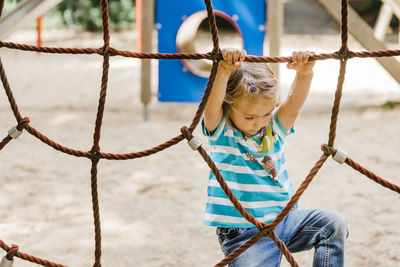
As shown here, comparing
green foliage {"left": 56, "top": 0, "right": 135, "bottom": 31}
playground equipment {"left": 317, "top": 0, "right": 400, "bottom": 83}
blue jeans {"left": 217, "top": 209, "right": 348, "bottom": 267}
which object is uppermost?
→ green foliage {"left": 56, "top": 0, "right": 135, "bottom": 31}

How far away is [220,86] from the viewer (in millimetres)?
1164

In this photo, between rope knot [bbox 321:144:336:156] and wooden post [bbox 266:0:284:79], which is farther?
wooden post [bbox 266:0:284:79]

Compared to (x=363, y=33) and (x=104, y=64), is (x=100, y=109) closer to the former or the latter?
(x=104, y=64)

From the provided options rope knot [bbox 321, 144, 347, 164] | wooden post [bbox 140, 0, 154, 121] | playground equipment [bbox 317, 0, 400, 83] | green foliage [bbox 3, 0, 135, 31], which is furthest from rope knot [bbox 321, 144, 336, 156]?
green foliage [bbox 3, 0, 135, 31]

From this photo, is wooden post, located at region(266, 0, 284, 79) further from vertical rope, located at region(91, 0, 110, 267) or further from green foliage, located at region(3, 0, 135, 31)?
green foliage, located at region(3, 0, 135, 31)

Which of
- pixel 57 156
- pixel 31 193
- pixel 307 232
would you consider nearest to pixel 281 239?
pixel 307 232

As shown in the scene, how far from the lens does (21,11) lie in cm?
253

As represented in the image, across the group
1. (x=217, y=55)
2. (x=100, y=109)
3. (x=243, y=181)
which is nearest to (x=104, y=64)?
(x=100, y=109)

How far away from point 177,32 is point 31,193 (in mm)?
1509

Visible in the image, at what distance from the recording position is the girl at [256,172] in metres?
1.19

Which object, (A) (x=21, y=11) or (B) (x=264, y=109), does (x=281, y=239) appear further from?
(A) (x=21, y=11)

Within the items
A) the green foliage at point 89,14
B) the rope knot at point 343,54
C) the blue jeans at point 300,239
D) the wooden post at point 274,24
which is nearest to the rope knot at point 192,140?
the blue jeans at point 300,239

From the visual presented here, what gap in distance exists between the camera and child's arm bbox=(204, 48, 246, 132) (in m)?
1.08

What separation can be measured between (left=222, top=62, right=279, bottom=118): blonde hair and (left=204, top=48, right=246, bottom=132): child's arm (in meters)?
0.03
